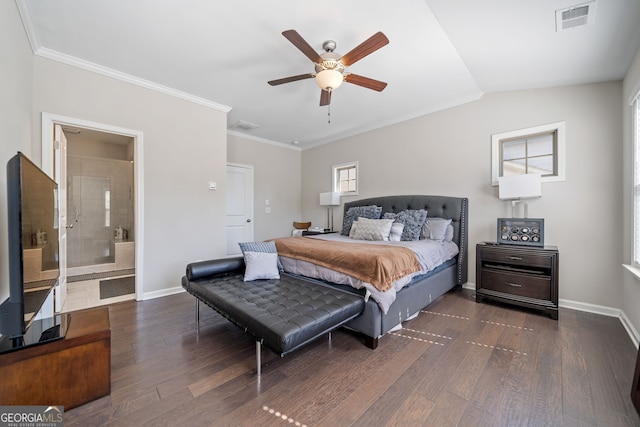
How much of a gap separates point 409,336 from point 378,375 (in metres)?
0.68

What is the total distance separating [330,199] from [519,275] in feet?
10.8

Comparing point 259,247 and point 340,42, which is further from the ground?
point 340,42

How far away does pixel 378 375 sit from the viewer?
174cm

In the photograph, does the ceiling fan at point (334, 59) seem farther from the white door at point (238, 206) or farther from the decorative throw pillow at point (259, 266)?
the white door at point (238, 206)

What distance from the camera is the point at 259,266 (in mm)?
2596

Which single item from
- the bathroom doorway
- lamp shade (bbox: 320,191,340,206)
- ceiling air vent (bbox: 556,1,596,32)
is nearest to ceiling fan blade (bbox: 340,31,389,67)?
ceiling air vent (bbox: 556,1,596,32)

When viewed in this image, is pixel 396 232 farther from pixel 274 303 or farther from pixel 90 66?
pixel 90 66

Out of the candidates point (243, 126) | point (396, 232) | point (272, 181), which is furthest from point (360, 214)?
point (243, 126)

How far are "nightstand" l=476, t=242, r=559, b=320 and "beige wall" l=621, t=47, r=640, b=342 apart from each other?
509 mm

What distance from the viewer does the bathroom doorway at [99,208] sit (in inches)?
186

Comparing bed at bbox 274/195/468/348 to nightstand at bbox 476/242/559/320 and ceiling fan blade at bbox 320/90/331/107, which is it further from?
ceiling fan blade at bbox 320/90/331/107

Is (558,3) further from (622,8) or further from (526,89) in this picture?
(526,89)

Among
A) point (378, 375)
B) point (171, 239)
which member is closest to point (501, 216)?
point (378, 375)

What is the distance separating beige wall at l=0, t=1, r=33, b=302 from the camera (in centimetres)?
173
